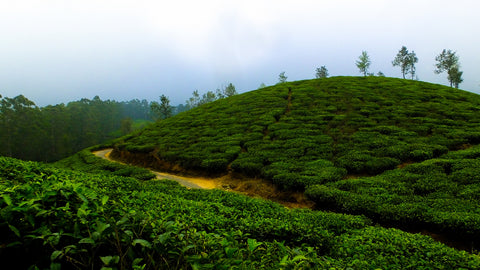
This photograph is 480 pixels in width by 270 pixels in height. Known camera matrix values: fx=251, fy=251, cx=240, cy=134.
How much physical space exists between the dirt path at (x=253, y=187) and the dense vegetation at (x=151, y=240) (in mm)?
5214

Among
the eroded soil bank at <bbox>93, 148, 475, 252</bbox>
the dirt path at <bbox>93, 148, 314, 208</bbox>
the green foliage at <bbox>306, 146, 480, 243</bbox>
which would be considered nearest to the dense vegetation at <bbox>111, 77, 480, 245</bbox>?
the green foliage at <bbox>306, 146, 480, 243</bbox>

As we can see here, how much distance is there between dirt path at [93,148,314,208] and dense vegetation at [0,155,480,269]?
521cm

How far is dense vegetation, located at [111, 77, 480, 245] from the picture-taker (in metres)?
9.43

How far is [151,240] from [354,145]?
51.2ft

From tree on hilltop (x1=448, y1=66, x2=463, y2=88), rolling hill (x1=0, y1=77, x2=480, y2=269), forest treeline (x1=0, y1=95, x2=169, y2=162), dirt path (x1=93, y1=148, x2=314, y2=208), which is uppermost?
tree on hilltop (x1=448, y1=66, x2=463, y2=88)

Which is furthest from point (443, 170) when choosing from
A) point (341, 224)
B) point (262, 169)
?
point (262, 169)

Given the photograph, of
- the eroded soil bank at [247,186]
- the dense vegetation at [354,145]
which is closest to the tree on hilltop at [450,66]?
the dense vegetation at [354,145]

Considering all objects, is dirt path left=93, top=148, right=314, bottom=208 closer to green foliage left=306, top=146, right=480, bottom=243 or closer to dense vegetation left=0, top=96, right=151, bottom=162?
green foliage left=306, top=146, right=480, bottom=243

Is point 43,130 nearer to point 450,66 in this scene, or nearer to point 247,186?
→ point 247,186

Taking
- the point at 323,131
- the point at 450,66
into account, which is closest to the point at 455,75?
the point at 450,66

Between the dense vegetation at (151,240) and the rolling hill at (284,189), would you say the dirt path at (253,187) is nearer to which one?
the rolling hill at (284,189)

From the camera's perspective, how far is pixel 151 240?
2.84 meters

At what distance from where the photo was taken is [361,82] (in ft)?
102

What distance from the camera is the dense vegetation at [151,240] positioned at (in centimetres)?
235
